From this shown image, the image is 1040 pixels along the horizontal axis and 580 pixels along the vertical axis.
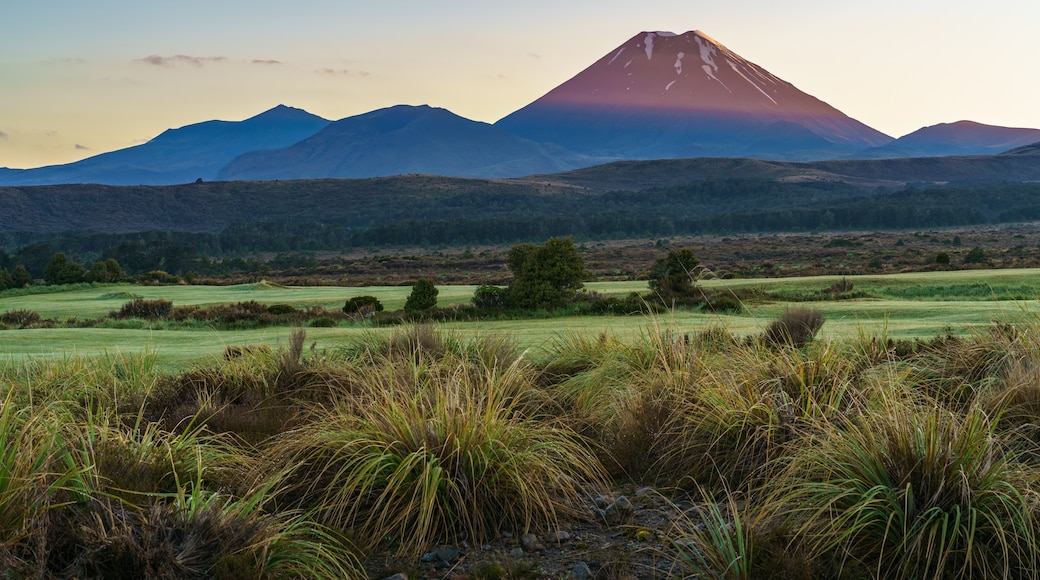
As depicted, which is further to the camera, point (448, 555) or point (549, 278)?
point (549, 278)

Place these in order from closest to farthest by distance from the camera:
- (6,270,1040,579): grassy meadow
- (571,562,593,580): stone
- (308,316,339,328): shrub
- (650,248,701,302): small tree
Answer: (6,270,1040,579): grassy meadow → (571,562,593,580): stone → (308,316,339,328): shrub → (650,248,701,302): small tree

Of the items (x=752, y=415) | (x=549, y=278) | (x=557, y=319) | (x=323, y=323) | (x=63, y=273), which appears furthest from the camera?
(x=63, y=273)

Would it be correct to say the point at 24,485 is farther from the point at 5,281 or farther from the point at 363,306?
the point at 5,281

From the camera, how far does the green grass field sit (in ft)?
41.6

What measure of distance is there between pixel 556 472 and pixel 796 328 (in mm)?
5918

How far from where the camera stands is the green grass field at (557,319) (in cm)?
1268

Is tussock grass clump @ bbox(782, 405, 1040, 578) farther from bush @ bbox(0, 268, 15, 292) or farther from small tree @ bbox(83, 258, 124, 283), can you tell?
bush @ bbox(0, 268, 15, 292)

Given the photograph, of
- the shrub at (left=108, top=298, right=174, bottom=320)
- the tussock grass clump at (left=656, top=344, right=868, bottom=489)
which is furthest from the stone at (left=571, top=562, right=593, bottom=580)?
the shrub at (left=108, top=298, right=174, bottom=320)

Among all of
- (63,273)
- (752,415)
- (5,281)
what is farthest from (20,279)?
(752,415)

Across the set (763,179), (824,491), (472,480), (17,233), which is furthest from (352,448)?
(763,179)

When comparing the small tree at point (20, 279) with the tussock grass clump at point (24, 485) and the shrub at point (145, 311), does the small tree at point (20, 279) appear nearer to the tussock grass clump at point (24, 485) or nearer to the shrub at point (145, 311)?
the shrub at point (145, 311)

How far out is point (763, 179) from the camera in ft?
509

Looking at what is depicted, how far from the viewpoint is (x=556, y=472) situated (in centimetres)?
569

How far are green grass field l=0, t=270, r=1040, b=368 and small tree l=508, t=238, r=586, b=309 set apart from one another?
3.11 metres
